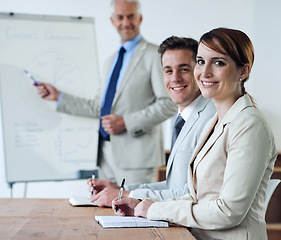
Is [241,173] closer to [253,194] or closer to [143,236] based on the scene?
[253,194]

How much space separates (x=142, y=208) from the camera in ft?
4.36

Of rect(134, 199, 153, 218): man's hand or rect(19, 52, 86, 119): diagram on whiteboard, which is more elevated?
rect(19, 52, 86, 119): diagram on whiteboard

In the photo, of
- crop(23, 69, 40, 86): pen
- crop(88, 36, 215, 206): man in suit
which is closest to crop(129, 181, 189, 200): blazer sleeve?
crop(88, 36, 215, 206): man in suit

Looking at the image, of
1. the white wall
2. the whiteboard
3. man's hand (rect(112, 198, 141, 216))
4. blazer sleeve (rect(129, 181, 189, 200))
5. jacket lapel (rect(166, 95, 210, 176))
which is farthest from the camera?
the white wall

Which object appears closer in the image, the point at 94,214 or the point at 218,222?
the point at 218,222

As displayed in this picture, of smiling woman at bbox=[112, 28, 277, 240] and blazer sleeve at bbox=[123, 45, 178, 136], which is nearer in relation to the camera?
smiling woman at bbox=[112, 28, 277, 240]

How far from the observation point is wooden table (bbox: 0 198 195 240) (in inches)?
44.2

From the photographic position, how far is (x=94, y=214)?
1430 millimetres

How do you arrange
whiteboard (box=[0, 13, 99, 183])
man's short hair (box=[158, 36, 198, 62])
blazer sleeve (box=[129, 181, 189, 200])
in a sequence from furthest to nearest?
1. whiteboard (box=[0, 13, 99, 183])
2. man's short hair (box=[158, 36, 198, 62])
3. blazer sleeve (box=[129, 181, 189, 200])

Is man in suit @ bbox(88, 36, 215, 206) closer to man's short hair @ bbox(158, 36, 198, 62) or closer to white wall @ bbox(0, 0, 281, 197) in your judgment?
man's short hair @ bbox(158, 36, 198, 62)

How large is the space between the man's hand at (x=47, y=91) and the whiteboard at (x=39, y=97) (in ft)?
0.14

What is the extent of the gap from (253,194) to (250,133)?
0.17 meters

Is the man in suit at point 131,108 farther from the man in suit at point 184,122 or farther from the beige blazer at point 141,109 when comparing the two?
the man in suit at point 184,122

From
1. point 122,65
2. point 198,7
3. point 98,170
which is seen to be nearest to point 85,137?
point 98,170
